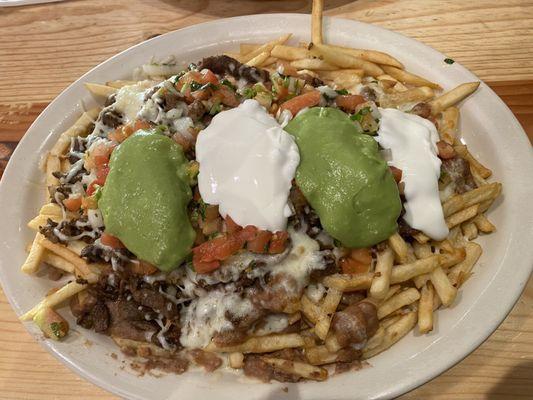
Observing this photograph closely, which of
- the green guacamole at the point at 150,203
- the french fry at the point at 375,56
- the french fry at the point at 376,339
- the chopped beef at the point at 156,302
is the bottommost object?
the french fry at the point at 376,339

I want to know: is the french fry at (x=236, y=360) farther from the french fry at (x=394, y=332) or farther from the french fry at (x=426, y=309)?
the french fry at (x=426, y=309)

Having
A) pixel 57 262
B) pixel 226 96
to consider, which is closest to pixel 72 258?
pixel 57 262

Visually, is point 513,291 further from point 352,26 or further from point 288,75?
point 352,26

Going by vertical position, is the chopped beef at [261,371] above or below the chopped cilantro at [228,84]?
below

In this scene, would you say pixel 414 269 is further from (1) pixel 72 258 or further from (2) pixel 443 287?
(1) pixel 72 258

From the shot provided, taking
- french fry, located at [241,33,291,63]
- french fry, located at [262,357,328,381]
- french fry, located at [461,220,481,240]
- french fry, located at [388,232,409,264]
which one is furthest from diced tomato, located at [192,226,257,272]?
french fry, located at [241,33,291,63]

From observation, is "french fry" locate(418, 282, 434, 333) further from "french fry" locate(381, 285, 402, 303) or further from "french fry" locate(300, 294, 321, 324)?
"french fry" locate(300, 294, 321, 324)

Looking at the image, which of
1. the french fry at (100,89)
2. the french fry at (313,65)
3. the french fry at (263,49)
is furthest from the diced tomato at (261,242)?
the french fry at (100,89)
